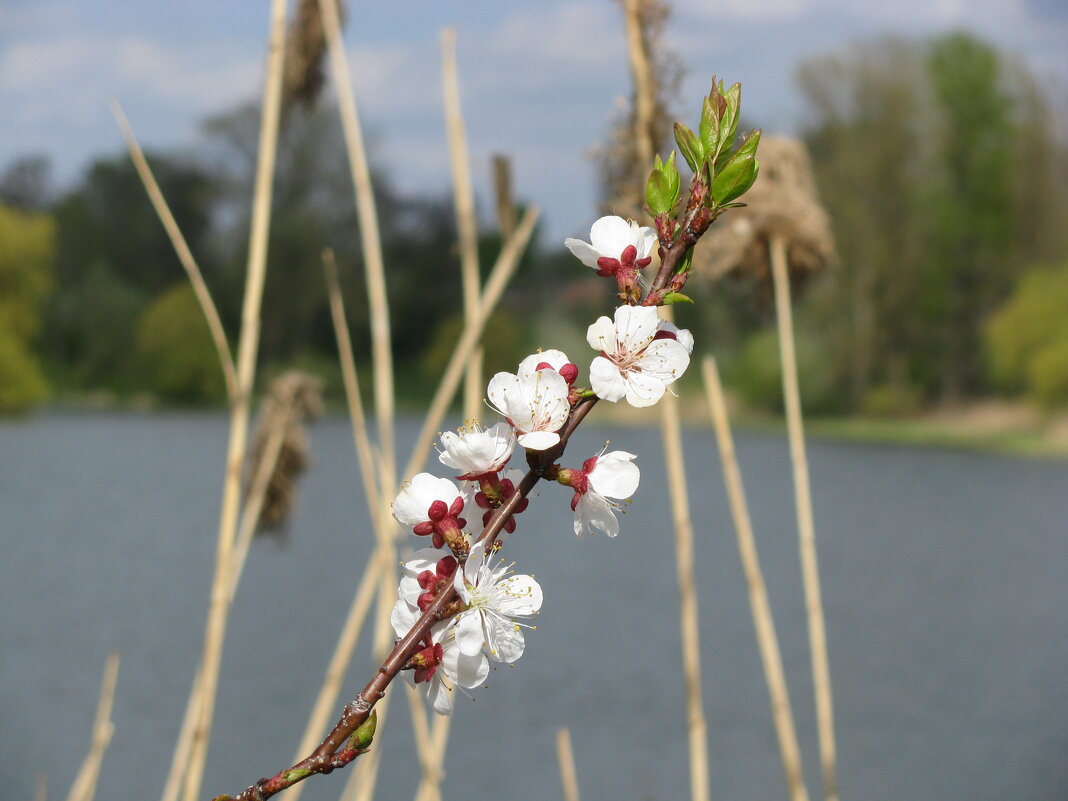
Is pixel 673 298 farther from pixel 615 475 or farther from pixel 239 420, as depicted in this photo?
pixel 239 420

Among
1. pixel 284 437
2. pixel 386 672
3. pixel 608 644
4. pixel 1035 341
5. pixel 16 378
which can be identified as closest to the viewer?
pixel 386 672

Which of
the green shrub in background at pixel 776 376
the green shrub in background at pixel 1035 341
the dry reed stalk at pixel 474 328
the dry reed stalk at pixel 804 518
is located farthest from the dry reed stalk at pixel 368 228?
the green shrub in background at pixel 776 376

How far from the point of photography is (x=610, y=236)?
0.32 meters

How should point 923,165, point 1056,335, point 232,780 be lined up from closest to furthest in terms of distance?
point 232,780
point 1056,335
point 923,165

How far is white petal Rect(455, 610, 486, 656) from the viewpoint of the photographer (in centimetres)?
27

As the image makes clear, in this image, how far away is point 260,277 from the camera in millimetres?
964

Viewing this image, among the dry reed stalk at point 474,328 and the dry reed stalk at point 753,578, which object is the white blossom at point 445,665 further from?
the dry reed stalk at point 753,578

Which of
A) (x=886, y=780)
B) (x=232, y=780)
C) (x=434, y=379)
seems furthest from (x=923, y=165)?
(x=232, y=780)

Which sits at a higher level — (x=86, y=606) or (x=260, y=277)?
(x=260, y=277)

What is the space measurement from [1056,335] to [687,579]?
1116 centimetres

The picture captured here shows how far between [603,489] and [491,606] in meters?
0.05

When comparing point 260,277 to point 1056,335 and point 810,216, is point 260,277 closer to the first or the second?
point 810,216

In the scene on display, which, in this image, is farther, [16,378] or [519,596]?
[16,378]

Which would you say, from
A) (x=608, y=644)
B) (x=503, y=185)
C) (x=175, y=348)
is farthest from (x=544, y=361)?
(x=175, y=348)
